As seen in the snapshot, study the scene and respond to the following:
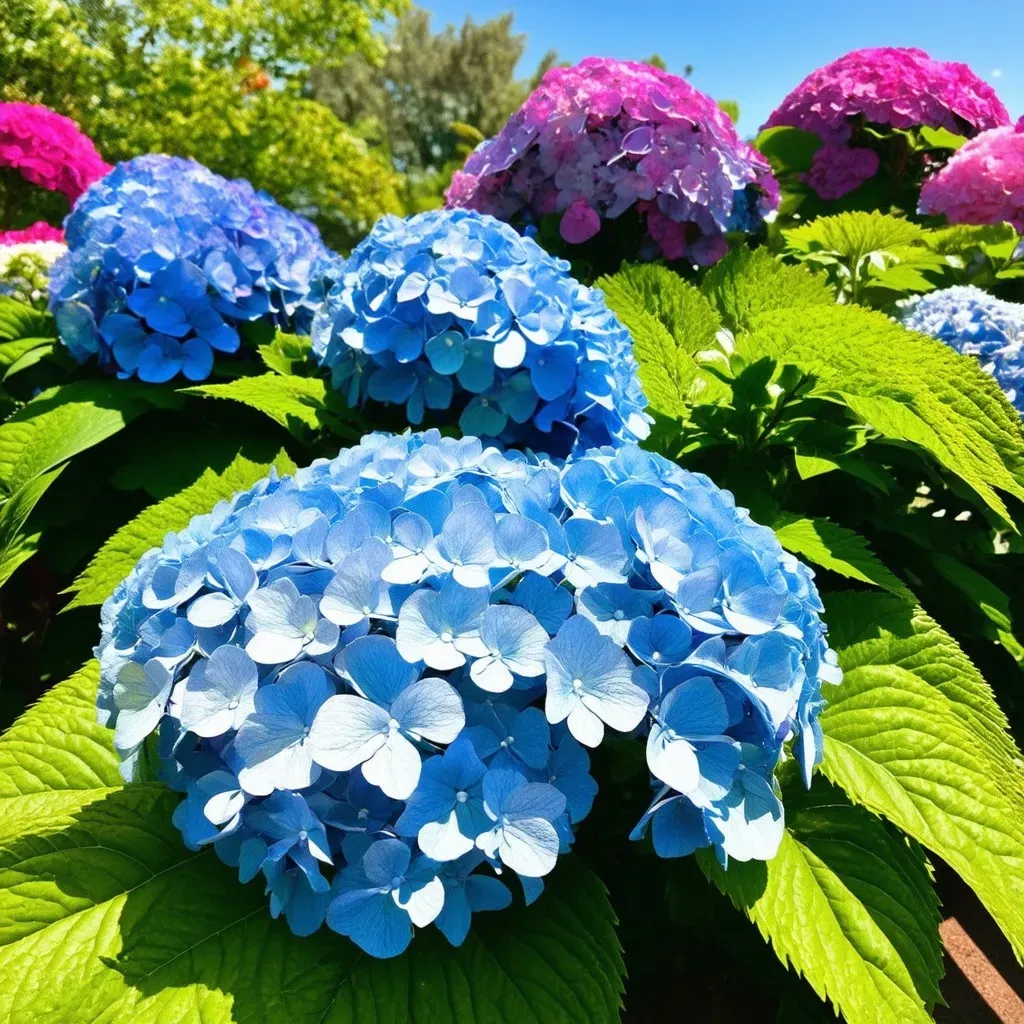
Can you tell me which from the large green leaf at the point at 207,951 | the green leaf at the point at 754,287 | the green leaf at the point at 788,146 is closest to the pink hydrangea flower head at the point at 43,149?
the green leaf at the point at 788,146

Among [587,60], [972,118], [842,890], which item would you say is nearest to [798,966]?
[842,890]

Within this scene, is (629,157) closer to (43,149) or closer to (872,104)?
(872,104)

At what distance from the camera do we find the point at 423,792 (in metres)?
0.78

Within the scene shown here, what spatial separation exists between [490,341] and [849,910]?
115 cm

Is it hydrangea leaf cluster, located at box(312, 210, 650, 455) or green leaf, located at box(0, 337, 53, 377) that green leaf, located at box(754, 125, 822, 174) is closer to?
hydrangea leaf cluster, located at box(312, 210, 650, 455)

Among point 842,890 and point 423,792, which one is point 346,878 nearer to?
point 423,792

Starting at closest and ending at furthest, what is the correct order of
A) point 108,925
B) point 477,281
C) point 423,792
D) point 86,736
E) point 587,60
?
point 423,792 < point 108,925 < point 86,736 < point 477,281 < point 587,60

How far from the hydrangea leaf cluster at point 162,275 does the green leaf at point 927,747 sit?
1.57m

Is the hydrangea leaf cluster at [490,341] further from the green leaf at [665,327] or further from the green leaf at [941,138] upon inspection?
the green leaf at [941,138]

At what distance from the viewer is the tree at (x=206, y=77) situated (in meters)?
8.20

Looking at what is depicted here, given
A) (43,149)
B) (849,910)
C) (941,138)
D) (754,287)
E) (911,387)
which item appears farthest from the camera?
(43,149)

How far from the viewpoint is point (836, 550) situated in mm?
1405

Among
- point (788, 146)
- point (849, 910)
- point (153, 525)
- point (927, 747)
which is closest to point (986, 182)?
point (788, 146)

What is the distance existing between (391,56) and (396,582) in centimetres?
2657
